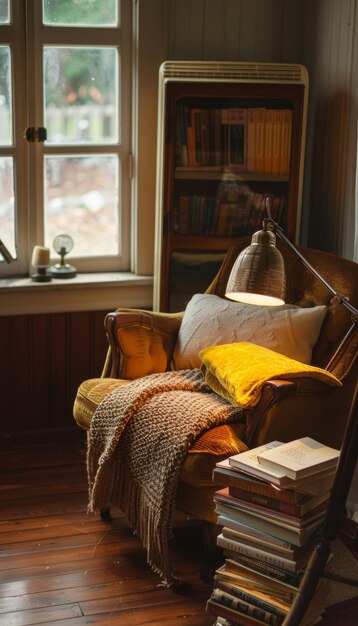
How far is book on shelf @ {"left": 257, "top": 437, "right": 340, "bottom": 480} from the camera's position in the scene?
7.30 feet

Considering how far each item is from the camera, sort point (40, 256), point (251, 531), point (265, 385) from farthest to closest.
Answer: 1. point (40, 256)
2. point (265, 385)
3. point (251, 531)

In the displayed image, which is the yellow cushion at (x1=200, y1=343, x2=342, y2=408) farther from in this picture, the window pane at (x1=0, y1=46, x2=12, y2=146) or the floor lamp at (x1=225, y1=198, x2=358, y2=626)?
the window pane at (x1=0, y1=46, x2=12, y2=146)

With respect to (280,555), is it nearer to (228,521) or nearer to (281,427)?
(228,521)

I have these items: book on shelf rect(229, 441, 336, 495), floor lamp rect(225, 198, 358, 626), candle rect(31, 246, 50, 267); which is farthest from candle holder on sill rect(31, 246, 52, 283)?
book on shelf rect(229, 441, 336, 495)

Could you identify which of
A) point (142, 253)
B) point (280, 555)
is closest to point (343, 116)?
point (142, 253)

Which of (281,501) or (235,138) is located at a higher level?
(235,138)

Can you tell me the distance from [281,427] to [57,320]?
4.88 ft

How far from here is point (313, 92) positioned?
3945mm

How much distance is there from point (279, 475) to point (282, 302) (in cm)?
45

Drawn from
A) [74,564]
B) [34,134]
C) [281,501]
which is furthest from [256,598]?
[34,134]

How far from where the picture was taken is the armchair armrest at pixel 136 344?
3.23 meters

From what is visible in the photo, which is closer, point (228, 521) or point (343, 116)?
point (228, 521)

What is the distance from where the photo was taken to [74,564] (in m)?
2.87

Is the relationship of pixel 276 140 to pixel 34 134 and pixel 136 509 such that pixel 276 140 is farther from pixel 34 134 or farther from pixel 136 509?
pixel 136 509
